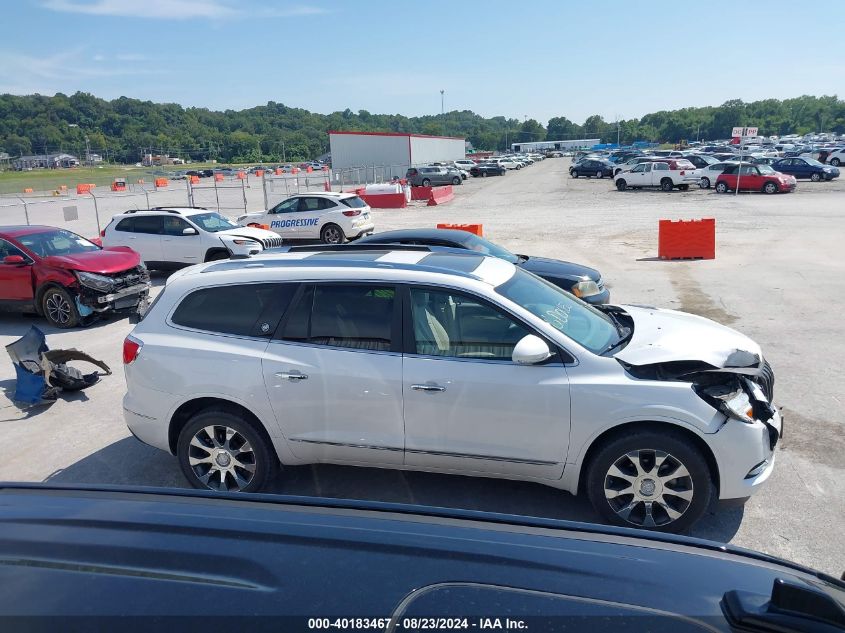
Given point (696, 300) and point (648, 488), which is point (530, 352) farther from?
point (696, 300)

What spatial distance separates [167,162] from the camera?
439 ft

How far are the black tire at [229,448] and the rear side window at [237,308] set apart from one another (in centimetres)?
65

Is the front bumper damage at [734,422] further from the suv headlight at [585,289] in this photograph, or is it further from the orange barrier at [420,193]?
the orange barrier at [420,193]

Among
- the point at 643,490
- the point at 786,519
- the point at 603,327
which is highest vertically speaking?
the point at 603,327

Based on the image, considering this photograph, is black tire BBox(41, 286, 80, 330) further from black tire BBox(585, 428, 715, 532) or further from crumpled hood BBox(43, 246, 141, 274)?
black tire BBox(585, 428, 715, 532)

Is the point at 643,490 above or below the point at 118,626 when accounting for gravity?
below

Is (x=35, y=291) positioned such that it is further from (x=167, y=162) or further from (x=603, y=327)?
(x=167, y=162)

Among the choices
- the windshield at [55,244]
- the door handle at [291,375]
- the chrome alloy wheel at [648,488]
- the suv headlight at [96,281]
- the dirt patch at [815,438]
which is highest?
the windshield at [55,244]

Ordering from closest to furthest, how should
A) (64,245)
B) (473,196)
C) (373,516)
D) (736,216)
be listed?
(373,516) < (64,245) < (736,216) < (473,196)

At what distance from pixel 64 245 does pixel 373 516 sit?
11.1m

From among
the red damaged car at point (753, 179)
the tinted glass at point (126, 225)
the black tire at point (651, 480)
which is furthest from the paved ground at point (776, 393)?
the red damaged car at point (753, 179)

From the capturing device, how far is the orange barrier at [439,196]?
114 ft

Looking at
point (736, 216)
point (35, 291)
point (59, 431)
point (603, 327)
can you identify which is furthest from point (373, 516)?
point (736, 216)

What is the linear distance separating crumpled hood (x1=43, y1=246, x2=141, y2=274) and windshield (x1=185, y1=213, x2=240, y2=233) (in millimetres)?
3310
